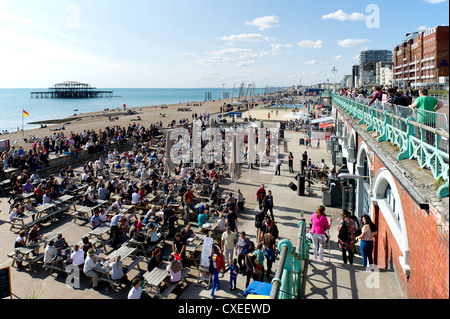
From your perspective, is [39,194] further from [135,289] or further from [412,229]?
[412,229]

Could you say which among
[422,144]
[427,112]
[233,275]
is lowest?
[233,275]

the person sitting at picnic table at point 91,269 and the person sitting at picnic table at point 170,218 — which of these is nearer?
the person sitting at picnic table at point 91,269

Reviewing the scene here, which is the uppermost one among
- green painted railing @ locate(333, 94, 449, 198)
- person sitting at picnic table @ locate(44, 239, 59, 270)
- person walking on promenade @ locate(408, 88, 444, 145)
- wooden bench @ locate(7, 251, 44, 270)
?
person walking on promenade @ locate(408, 88, 444, 145)

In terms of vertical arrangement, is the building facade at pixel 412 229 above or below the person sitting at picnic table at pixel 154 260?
above

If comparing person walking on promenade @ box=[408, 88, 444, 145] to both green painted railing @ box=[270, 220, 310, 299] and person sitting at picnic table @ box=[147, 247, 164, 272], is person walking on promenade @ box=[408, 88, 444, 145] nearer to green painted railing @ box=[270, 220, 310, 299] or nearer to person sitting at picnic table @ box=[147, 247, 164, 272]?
green painted railing @ box=[270, 220, 310, 299]

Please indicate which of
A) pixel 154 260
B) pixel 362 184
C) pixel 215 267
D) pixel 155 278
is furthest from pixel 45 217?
pixel 362 184

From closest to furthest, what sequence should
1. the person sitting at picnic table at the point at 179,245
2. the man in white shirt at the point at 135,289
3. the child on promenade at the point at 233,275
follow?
the man in white shirt at the point at 135,289 < the child on promenade at the point at 233,275 < the person sitting at picnic table at the point at 179,245

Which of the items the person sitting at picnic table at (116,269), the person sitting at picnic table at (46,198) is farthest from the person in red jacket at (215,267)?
the person sitting at picnic table at (46,198)

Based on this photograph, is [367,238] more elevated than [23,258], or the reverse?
[367,238]

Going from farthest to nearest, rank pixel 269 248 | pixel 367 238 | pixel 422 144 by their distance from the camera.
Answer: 1. pixel 269 248
2. pixel 367 238
3. pixel 422 144

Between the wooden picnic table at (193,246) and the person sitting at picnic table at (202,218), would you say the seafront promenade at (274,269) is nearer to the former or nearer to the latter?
the wooden picnic table at (193,246)

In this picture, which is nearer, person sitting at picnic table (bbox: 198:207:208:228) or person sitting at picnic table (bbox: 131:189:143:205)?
person sitting at picnic table (bbox: 198:207:208:228)

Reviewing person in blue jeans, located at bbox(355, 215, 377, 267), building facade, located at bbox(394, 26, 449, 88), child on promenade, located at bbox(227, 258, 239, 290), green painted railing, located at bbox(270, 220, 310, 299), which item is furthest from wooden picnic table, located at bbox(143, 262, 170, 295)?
building facade, located at bbox(394, 26, 449, 88)

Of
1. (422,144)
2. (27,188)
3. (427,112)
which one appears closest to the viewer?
(422,144)
